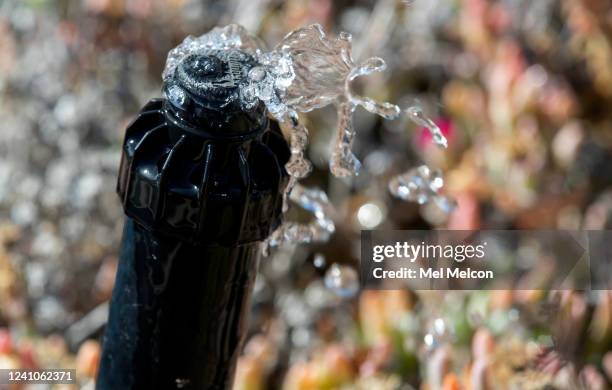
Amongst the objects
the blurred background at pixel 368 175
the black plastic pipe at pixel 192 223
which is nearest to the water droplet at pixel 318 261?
the blurred background at pixel 368 175

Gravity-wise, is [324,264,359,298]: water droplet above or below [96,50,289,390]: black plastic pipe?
above

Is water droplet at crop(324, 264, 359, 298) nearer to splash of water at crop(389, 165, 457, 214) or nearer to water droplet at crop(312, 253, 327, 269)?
water droplet at crop(312, 253, 327, 269)

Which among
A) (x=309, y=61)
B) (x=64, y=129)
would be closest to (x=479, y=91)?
(x=64, y=129)

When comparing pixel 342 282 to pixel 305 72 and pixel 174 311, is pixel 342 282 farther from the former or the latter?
pixel 174 311

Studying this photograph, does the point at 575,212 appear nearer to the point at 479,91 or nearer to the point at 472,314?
the point at 479,91

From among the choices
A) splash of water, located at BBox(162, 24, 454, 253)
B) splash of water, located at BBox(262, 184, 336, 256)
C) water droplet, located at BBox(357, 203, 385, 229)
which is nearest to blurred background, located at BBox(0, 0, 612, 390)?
water droplet, located at BBox(357, 203, 385, 229)

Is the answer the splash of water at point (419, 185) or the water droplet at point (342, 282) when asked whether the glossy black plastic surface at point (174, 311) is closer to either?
the splash of water at point (419, 185)
